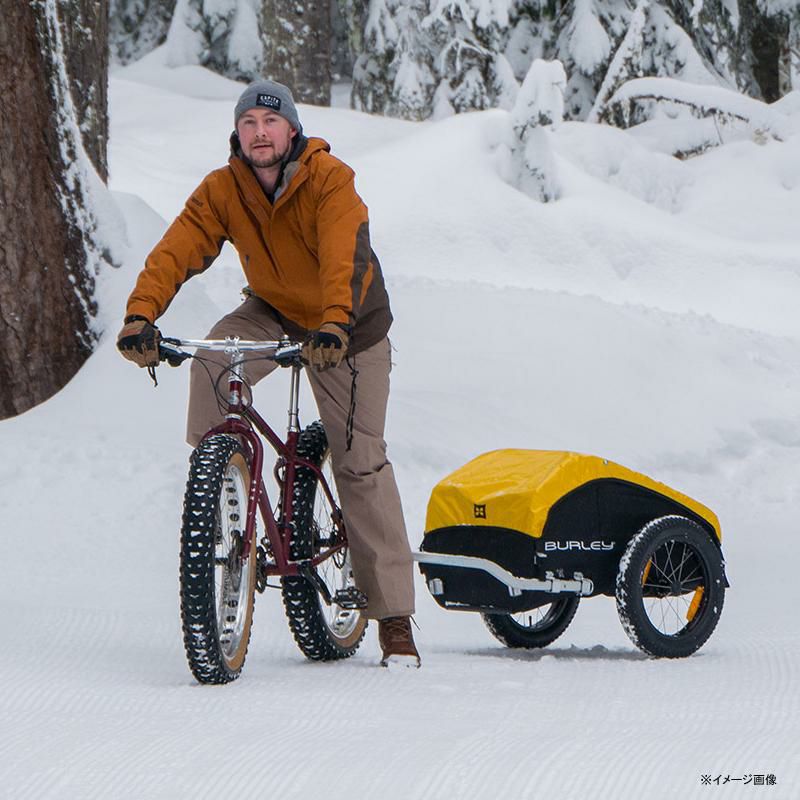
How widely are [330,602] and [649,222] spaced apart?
926cm

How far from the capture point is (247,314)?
4934mm

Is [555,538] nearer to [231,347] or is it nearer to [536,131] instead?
[231,347]

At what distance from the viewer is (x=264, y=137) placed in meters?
4.64

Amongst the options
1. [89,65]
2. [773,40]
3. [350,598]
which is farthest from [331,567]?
[773,40]

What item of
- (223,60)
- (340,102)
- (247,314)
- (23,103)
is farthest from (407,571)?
(340,102)

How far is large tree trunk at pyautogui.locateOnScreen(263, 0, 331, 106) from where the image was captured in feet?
61.1

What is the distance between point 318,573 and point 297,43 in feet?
48.5

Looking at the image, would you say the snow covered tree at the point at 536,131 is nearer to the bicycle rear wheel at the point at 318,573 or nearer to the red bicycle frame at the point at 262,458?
the bicycle rear wheel at the point at 318,573

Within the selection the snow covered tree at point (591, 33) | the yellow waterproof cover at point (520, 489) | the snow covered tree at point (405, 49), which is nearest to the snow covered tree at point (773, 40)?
the snow covered tree at point (591, 33)

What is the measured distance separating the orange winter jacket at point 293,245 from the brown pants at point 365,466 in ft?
0.32

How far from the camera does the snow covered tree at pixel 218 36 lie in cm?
2389

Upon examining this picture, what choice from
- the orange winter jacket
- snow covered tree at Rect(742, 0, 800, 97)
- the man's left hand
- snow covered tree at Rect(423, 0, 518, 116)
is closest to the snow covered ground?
the man's left hand

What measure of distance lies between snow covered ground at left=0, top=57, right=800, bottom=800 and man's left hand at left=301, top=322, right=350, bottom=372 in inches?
36.6

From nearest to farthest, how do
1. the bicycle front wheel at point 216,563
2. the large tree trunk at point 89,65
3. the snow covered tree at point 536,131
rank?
the bicycle front wheel at point 216,563, the large tree trunk at point 89,65, the snow covered tree at point 536,131
